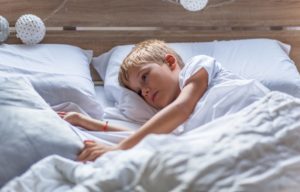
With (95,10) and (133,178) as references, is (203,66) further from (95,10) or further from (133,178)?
(95,10)

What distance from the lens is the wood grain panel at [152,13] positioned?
89.3 inches

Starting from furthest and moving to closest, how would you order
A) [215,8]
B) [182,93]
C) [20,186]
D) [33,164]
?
1. [215,8]
2. [182,93]
3. [33,164]
4. [20,186]

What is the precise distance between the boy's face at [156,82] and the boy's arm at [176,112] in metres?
0.10

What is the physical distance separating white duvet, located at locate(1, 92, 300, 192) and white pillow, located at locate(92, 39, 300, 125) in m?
0.63

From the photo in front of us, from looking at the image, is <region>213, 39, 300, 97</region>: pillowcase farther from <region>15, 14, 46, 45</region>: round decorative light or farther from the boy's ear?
<region>15, 14, 46, 45</region>: round decorative light

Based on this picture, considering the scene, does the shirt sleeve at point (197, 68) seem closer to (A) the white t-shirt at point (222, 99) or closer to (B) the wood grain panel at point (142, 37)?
(A) the white t-shirt at point (222, 99)

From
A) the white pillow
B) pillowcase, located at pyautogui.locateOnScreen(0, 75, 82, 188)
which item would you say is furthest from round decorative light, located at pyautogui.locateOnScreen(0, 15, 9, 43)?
→ pillowcase, located at pyautogui.locateOnScreen(0, 75, 82, 188)

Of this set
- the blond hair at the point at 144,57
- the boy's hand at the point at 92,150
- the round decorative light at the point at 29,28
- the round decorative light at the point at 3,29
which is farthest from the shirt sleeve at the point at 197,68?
the round decorative light at the point at 3,29

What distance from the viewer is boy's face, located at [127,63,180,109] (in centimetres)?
170

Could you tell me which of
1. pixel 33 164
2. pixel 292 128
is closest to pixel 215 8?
pixel 292 128

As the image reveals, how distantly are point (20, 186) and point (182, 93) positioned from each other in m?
0.63

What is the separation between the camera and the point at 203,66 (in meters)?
1.66

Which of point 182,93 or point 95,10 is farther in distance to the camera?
point 95,10

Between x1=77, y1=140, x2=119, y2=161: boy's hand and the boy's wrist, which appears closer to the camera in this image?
x1=77, y1=140, x2=119, y2=161: boy's hand
